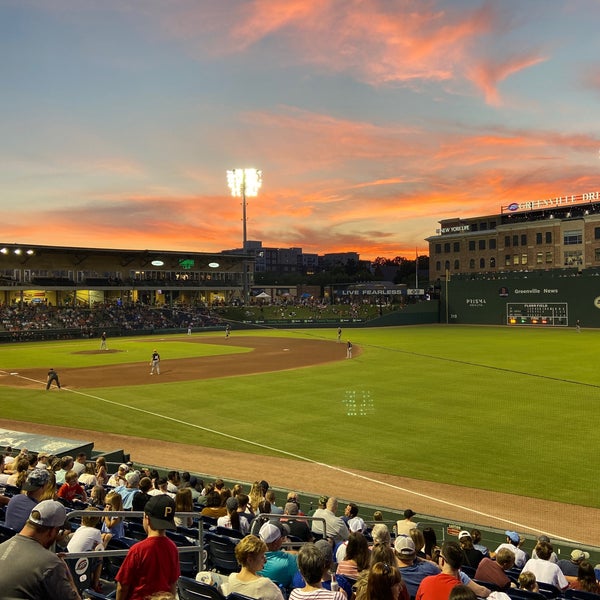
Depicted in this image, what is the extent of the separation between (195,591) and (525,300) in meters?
77.8

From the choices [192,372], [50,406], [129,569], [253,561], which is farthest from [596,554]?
[192,372]

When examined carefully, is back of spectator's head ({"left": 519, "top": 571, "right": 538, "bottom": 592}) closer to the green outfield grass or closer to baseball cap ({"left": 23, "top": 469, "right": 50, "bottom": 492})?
baseball cap ({"left": 23, "top": 469, "right": 50, "bottom": 492})

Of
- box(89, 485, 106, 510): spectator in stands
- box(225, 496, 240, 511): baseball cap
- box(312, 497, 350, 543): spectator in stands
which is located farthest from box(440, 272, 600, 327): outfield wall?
box(89, 485, 106, 510): spectator in stands

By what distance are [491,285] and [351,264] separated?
10092 centimetres

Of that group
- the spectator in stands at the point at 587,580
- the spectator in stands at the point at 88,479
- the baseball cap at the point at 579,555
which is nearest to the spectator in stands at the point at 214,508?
the spectator in stands at the point at 88,479

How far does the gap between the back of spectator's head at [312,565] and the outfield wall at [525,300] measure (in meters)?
74.5

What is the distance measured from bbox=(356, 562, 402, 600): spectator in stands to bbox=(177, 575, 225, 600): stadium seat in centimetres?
142

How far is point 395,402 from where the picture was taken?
26.1m

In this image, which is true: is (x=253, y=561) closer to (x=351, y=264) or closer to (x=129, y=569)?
(x=129, y=569)

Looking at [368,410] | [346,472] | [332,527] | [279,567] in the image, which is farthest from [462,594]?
[368,410]

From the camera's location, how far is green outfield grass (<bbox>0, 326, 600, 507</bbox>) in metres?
17.0

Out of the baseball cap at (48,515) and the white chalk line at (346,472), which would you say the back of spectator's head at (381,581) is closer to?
the baseball cap at (48,515)

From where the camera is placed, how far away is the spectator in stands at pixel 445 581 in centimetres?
505

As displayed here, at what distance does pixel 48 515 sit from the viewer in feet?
12.0
